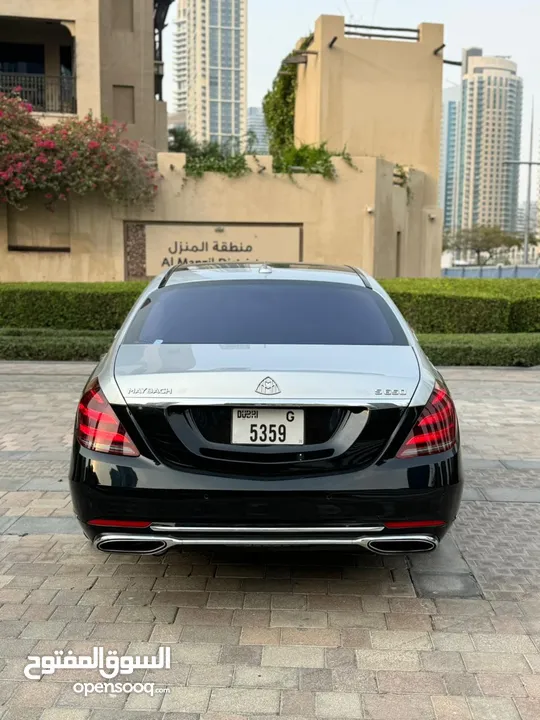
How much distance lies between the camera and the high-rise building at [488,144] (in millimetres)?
71625

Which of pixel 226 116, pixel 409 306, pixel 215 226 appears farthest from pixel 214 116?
pixel 409 306

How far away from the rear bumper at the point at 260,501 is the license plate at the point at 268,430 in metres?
0.17

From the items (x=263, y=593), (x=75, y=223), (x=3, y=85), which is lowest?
(x=263, y=593)

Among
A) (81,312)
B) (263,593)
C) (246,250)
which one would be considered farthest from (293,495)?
(246,250)

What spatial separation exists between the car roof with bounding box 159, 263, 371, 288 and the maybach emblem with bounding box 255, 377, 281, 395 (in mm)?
1362

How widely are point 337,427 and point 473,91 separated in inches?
2920

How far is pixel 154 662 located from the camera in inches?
123

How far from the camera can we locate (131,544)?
3.34 metres

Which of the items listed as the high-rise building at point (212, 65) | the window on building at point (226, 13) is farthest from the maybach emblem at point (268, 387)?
the window on building at point (226, 13)

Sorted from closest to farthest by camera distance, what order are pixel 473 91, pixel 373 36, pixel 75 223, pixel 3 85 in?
pixel 75 223 < pixel 3 85 < pixel 373 36 < pixel 473 91

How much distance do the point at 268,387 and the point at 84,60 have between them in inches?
781

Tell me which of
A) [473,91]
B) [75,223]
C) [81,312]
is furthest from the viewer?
[473,91]

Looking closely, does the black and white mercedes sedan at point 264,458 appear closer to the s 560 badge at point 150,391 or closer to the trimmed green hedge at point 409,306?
the s 560 badge at point 150,391

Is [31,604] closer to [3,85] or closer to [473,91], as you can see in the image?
[3,85]
